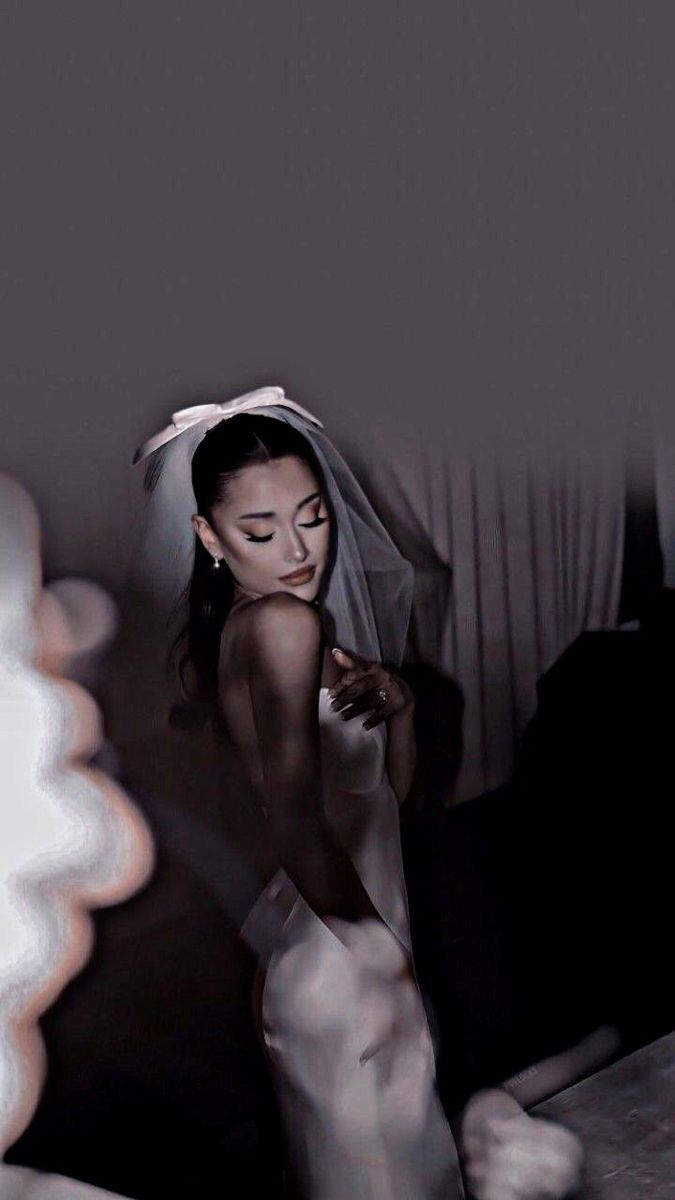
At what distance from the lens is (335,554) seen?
67.1 inches

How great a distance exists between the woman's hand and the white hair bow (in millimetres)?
396

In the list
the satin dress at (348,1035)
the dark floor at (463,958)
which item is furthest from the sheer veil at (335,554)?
the dark floor at (463,958)

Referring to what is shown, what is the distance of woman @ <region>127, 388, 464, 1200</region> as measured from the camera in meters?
1.60

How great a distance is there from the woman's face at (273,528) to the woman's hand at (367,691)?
146 mm

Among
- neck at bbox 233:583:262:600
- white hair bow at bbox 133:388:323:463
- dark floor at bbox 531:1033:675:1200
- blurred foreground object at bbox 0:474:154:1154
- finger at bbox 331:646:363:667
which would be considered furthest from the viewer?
dark floor at bbox 531:1033:675:1200

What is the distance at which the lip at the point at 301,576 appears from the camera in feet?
5.46

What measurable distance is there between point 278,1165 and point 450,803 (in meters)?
0.63

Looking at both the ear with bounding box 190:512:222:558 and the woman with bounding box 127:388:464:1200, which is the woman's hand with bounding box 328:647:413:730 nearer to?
the woman with bounding box 127:388:464:1200

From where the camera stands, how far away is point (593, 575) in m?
2.14

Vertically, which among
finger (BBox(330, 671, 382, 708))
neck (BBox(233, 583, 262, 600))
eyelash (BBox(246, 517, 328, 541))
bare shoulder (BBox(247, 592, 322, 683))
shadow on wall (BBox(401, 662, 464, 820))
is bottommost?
shadow on wall (BBox(401, 662, 464, 820))

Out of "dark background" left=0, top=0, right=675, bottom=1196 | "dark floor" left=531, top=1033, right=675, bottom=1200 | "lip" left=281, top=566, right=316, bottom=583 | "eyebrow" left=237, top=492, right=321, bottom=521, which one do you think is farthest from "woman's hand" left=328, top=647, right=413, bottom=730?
"dark floor" left=531, top=1033, right=675, bottom=1200

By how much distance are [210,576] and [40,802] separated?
1.30ft

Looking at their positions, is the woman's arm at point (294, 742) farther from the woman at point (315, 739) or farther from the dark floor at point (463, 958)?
the dark floor at point (463, 958)

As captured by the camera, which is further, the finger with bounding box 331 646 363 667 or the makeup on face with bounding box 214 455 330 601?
the finger with bounding box 331 646 363 667
